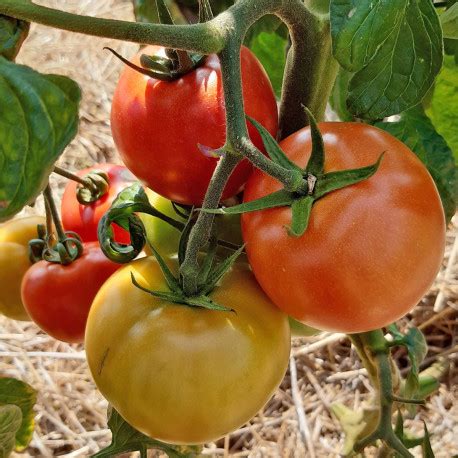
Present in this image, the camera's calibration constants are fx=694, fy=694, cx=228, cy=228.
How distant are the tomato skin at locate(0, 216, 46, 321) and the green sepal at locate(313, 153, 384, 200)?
23.4 inches

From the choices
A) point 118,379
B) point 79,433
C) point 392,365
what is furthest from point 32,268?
point 79,433

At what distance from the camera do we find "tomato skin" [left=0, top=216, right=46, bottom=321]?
0.99 meters

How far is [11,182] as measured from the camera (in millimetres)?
436

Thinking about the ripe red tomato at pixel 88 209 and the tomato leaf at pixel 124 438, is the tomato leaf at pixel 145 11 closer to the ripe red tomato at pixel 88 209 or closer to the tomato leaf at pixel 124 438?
the ripe red tomato at pixel 88 209

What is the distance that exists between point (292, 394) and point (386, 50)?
41.7 inches

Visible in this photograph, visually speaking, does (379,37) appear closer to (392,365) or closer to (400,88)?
(400,88)

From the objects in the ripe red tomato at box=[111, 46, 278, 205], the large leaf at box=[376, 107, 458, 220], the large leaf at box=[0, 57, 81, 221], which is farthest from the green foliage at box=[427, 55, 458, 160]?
the large leaf at box=[0, 57, 81, 221]

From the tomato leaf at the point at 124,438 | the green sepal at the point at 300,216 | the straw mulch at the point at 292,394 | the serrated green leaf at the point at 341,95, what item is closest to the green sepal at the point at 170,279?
the green sepal at the point at 300,216

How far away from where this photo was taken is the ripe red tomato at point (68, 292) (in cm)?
88

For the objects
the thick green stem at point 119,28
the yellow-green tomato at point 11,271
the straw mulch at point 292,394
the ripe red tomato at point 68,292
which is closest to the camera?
the thick green stem at point 119,28

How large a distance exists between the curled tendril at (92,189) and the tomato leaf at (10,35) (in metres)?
0.49

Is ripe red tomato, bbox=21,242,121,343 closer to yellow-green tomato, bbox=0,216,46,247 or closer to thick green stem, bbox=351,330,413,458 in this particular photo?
yellow-green tomato, bbox=0,216,46,247

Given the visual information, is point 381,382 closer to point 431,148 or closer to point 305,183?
point 431,148

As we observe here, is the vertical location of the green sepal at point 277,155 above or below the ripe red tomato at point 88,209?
above
